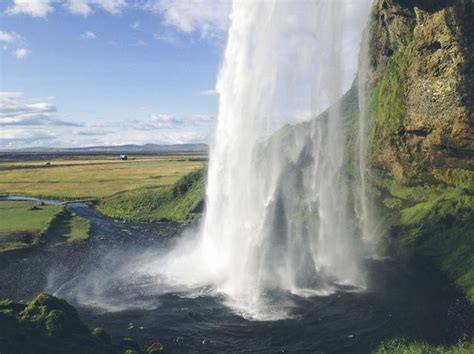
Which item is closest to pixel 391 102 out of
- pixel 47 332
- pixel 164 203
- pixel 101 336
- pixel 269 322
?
pixel 269 322

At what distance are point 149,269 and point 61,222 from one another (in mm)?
29999

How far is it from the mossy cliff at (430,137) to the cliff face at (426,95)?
0.34 ft

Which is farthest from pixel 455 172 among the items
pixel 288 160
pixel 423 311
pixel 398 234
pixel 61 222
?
Answer: pixel 61 222

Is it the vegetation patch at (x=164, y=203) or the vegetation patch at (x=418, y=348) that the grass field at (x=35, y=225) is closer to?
the vegetation patch at (x=164, y=203)

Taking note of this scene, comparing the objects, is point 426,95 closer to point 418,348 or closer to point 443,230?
point 443,230

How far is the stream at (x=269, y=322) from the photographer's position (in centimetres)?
2742

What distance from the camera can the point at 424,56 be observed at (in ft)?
170

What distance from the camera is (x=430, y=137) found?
50.6 metres

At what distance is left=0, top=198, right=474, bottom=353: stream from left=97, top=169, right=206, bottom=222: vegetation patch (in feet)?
104

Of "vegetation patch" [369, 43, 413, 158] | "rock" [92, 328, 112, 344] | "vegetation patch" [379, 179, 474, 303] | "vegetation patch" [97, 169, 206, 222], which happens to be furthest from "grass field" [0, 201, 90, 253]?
"vegetation patch" [369, 43, 413, 158]

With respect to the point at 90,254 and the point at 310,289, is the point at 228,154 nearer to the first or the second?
the point at 310,289

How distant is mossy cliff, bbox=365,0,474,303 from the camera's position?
4268cm

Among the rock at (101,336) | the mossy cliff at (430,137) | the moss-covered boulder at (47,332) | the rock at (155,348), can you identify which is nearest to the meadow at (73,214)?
the moss-covered boulder at (47,332)

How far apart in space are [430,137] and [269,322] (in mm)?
31637
